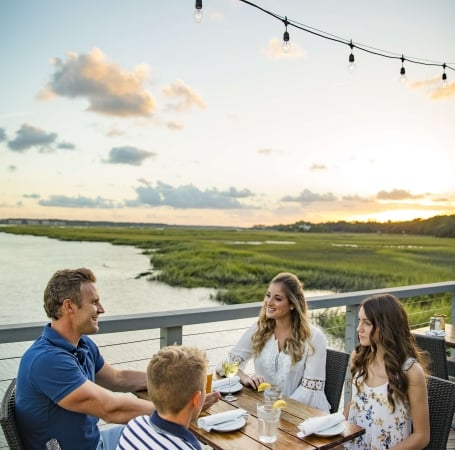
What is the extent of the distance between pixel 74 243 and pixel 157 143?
408 centimetres

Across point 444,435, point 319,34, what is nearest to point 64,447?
point 444,435

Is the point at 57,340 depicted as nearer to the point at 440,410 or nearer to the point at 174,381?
the point at 174,381

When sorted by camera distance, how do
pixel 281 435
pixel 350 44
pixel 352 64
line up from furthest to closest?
1. pixel 350 44
2. pixel 352 64
3. pixel 281 435

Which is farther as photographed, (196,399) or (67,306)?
(67,306)

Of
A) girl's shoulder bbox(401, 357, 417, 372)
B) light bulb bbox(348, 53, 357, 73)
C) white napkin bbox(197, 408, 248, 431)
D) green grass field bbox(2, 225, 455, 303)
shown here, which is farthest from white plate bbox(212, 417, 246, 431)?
green grass field bbox(2, 225, 455, 303)

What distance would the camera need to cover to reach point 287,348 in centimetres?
238

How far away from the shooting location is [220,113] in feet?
43.3

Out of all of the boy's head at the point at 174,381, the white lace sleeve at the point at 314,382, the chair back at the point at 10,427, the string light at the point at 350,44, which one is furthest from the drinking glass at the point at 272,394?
the string light at the point at 350,44

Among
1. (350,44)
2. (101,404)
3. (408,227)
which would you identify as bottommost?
(101,404)

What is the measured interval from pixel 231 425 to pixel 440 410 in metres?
0.82

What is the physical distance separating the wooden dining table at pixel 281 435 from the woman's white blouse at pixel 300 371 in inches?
11.8

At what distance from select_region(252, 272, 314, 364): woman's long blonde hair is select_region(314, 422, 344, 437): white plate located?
0.59 m

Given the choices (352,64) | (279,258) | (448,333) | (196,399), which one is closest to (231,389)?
(196,399)

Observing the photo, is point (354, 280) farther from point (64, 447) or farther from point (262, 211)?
point (64, 447)
